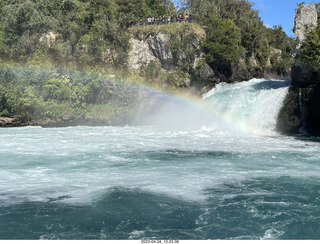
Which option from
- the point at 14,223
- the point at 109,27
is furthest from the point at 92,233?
the point at 109,27

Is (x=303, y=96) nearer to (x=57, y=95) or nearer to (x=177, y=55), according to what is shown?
(x=177, y=55)

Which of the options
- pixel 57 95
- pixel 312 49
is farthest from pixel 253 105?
pixel 57 95

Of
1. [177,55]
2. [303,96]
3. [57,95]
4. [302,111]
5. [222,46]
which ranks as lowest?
[302,111]

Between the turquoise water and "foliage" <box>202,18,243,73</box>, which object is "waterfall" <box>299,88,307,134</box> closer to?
the turquoise water

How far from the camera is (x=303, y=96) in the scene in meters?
28.4

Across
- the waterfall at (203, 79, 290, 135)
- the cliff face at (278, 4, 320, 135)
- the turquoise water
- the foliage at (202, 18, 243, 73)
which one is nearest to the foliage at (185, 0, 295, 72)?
the foliage at (202, 18, 243, 73)

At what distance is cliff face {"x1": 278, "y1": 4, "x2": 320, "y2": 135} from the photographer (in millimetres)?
27688

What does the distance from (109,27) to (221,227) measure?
117 ft

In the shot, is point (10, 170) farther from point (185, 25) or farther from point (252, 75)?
point (252, 75)

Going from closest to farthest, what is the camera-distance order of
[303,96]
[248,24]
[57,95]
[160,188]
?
[160,188]
[303,96]
[57,95]
[248,24]

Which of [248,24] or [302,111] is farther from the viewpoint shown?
[248,24]

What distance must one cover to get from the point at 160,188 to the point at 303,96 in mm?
19209

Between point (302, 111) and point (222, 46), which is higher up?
point (222, 46)

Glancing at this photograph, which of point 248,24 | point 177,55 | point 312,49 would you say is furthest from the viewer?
point 248,24
